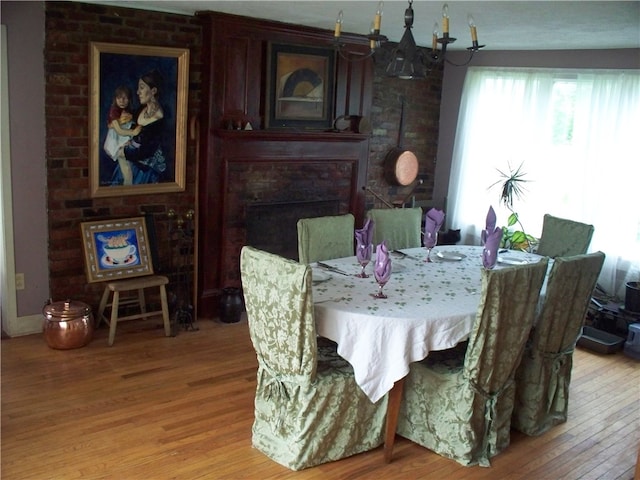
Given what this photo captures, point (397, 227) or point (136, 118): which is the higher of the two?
point (136, 118)

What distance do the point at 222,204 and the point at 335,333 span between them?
2.11m

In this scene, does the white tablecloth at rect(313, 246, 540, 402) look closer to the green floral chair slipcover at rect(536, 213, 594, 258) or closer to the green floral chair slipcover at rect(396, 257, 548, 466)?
the green floral chair slipcover at rect(396, 257, 548, 466)

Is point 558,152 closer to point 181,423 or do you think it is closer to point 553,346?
point 553,346

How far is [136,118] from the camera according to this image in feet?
14.9

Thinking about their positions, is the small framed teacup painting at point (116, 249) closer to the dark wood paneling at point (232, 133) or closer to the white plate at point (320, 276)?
the dark wood paneling at point (232, 133)

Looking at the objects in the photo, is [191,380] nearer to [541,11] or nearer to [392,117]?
[541,11]

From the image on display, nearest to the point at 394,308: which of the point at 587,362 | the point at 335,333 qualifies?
the point at 335,333

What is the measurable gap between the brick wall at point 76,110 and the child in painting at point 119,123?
15 centimetres

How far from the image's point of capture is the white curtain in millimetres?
5281

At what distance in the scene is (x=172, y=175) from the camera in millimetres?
4789

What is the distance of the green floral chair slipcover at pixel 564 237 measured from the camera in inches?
171

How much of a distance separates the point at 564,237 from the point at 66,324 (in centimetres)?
331

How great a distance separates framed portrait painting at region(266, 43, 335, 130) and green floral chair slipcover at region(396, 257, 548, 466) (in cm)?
247

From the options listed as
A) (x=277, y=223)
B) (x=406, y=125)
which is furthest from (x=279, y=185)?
(x=406, y=125)
